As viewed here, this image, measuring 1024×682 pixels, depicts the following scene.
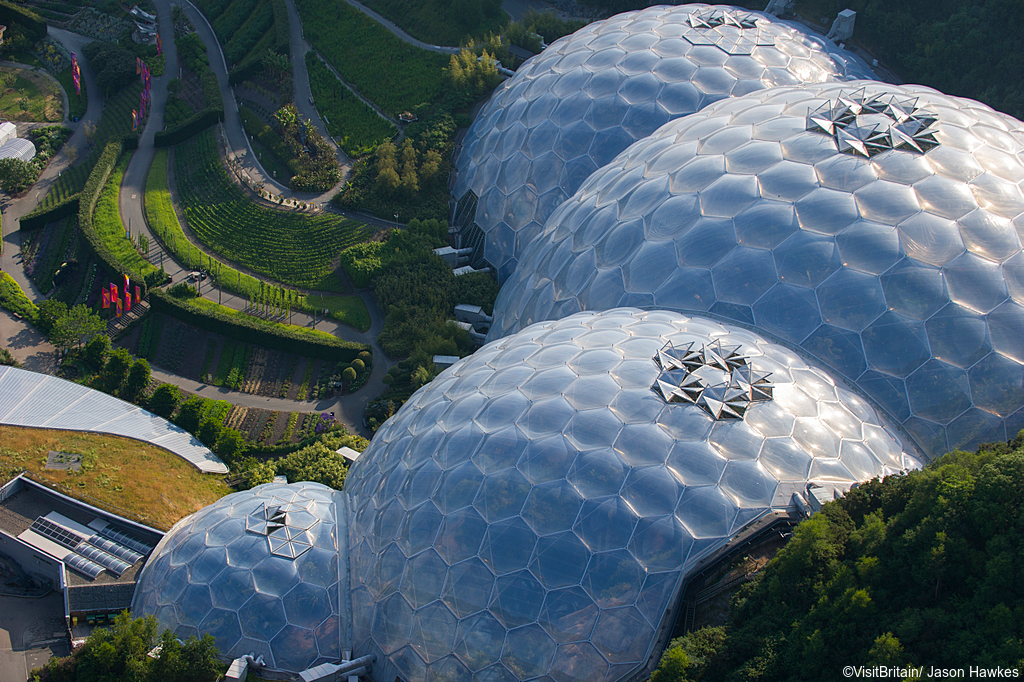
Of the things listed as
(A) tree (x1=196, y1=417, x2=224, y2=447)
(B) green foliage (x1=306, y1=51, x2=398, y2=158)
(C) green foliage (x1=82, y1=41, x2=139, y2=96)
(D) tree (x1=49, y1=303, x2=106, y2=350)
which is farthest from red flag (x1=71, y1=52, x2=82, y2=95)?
(A) tree (x1=196, y1=417, x2=224, y2=447)

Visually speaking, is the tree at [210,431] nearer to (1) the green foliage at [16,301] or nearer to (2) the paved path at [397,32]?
(1) the green foliage at [16,301]

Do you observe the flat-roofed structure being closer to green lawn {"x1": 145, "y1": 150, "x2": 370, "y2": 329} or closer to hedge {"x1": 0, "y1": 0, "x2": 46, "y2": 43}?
green lawn {"x1": 145, "y1": 150, "x2": 370, "y2": 329}

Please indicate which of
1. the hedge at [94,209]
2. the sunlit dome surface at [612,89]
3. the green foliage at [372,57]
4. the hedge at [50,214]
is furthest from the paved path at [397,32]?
the hedge at [50,214]

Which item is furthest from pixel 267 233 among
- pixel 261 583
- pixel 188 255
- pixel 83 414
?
pixel 261 583

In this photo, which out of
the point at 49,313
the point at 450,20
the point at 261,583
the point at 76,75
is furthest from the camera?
the point at 76,75

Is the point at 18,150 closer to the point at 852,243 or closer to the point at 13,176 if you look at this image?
the point at 13,176

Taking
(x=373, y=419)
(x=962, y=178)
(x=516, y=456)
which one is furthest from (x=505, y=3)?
(x=516, y=456)

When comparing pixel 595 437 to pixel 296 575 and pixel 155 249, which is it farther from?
pixel 155 249

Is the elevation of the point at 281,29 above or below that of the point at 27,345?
above
